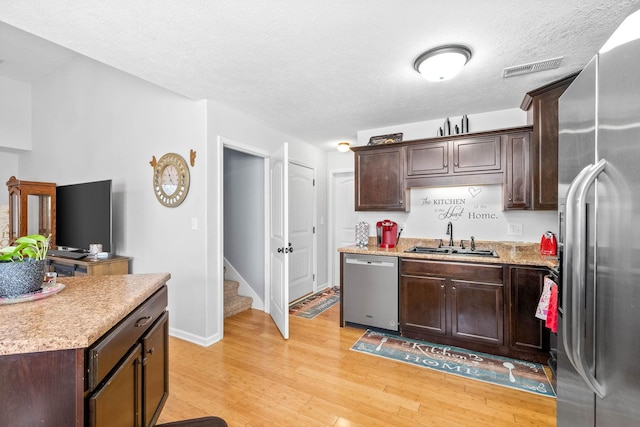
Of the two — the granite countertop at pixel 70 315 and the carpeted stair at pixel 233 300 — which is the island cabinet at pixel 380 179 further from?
the granite countertop at pixel 70 315

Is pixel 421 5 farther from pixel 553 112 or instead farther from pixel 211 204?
pixel 211 204

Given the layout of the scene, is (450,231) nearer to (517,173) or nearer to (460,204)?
(460,204)

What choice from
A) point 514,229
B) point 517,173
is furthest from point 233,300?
point 517,173

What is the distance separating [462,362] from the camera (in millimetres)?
2576

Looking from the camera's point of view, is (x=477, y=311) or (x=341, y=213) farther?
(x=341, y=213)

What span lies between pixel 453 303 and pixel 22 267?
3026mm

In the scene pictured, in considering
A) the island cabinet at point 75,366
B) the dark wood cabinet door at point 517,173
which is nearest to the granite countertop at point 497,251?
the dark wood cabinet door at point 517,173

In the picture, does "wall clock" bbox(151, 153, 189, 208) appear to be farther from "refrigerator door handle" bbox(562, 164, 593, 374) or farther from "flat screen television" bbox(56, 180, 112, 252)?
"refrigerator door handle" bbox(562, 164, 593, 374)

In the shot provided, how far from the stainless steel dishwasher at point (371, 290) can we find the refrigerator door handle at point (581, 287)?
7.08 ft

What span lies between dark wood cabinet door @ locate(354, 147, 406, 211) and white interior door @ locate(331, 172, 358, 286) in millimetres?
1361

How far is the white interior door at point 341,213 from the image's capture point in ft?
16.7

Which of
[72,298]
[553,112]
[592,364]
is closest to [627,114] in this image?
[592,364]

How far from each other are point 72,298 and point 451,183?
10.6ft

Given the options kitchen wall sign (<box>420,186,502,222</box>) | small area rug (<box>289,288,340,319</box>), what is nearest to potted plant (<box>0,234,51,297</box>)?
small area rug (<box>289,288,340,319</box>)
